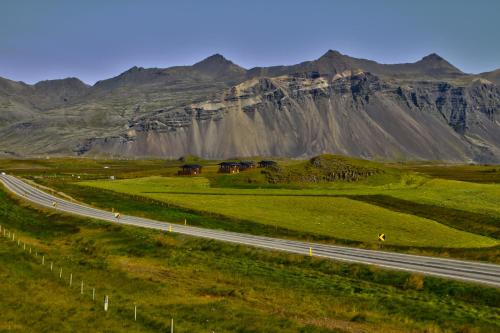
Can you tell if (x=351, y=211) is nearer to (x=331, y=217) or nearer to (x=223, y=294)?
(x=331, y=217)

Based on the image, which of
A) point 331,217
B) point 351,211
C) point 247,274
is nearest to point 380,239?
point 331,217

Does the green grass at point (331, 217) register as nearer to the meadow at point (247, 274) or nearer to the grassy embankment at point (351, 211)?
the grassy embankment at point (351, 211)

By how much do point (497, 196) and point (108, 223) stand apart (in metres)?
80.2

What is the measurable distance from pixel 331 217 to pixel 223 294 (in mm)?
47211

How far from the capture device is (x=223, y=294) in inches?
1412

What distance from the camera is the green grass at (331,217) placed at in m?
66.0

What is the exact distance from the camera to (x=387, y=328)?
2833 centimetres

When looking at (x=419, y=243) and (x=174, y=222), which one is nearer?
(x=419, y=243)

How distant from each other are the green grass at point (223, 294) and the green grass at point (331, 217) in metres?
21.3

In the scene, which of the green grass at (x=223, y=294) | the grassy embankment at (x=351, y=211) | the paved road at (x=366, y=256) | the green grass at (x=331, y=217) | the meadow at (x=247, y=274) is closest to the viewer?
the green grass at (x=223, y=294)

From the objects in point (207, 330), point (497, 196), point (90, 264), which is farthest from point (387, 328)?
point (497, 196)

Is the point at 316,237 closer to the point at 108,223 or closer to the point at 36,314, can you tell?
the point at 108,223

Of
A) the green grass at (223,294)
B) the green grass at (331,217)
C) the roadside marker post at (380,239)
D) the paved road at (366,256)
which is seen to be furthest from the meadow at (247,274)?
the paved road at (366,256)

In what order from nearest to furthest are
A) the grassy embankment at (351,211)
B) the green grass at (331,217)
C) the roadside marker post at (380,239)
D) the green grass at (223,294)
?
the green grass at (223,294), the roadside marker post at (380,239), the grassy embankment at (351,211), the green grass at (331,217)
